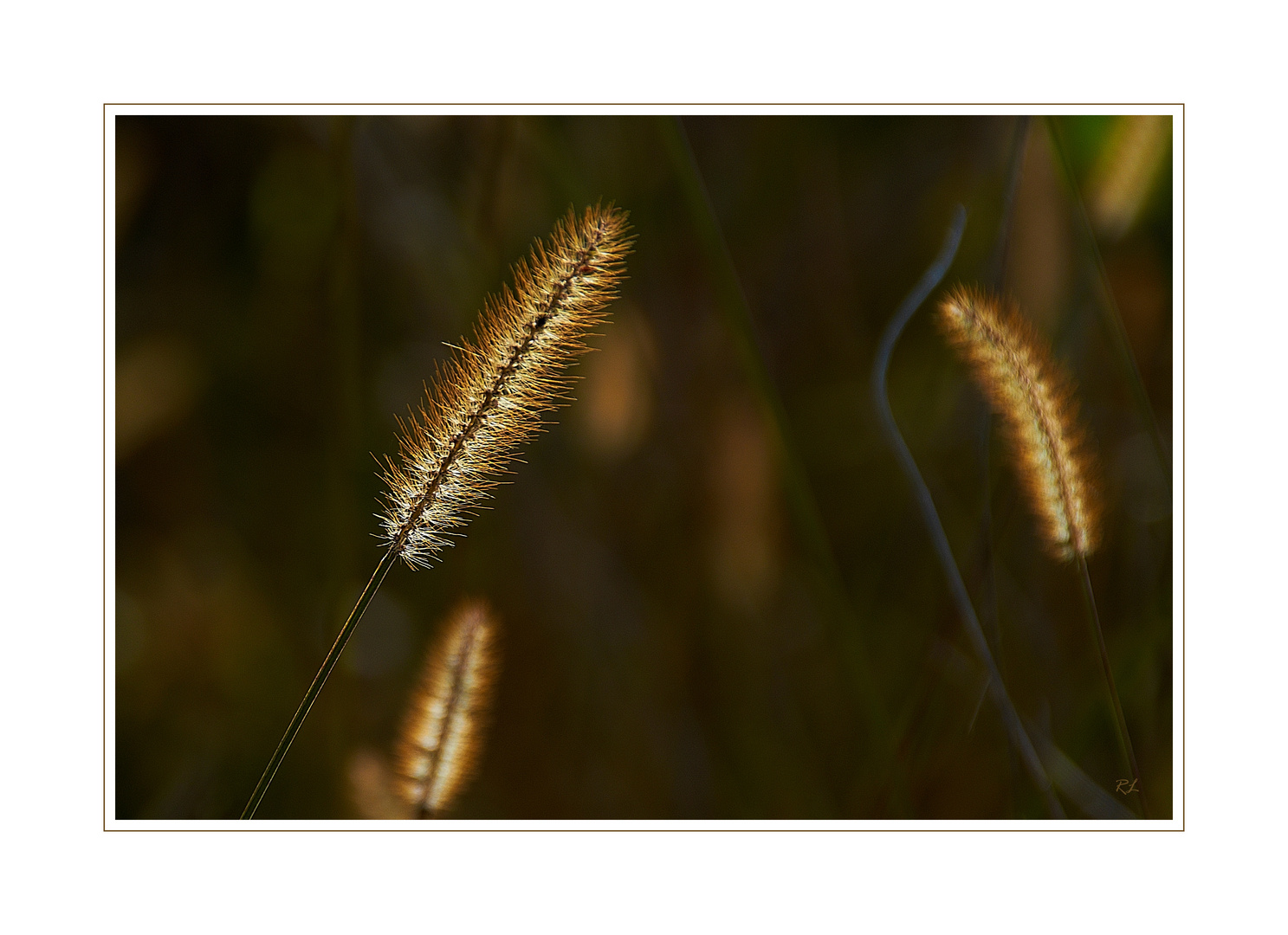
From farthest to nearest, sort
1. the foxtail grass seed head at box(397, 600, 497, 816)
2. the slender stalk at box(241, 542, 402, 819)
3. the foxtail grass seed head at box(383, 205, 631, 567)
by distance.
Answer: the foxtail grass seed head at box(397, 600, 497, 816) → the foxtail grass seed head at box(383, 205, 631, 567) → the slender stalk at box(241, 542, 402, 819)

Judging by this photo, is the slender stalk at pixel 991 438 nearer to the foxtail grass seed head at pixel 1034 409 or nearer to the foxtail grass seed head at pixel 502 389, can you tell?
the foxtail grass seed head at pixel 1034 409

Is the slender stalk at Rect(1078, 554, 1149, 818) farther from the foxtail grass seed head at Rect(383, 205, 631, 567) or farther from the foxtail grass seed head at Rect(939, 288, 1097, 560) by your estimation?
the foxtail grass seed head at Rect(383, 205, 631, 567)

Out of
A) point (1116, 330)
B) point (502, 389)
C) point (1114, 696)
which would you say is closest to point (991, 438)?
point (1116, 330)

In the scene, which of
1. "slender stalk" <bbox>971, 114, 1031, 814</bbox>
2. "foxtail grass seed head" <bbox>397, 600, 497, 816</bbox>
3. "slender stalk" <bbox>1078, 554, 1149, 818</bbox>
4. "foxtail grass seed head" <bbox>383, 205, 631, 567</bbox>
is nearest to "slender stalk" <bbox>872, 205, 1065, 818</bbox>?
"slender stalk" <bbox>971, 114, 1031, 814</bbox>

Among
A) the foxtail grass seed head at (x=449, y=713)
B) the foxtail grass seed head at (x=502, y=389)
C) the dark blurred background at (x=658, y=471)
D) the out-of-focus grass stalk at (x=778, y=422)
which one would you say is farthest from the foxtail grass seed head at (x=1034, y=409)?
the foxtail grass seed head at (x=449, y=713)

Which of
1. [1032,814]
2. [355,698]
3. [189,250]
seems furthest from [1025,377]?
[189,250]

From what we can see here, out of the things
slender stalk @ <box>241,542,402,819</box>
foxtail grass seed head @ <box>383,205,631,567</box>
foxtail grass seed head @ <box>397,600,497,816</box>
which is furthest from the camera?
foxtail grass seed head @ <box>397,600,497,816</box>
